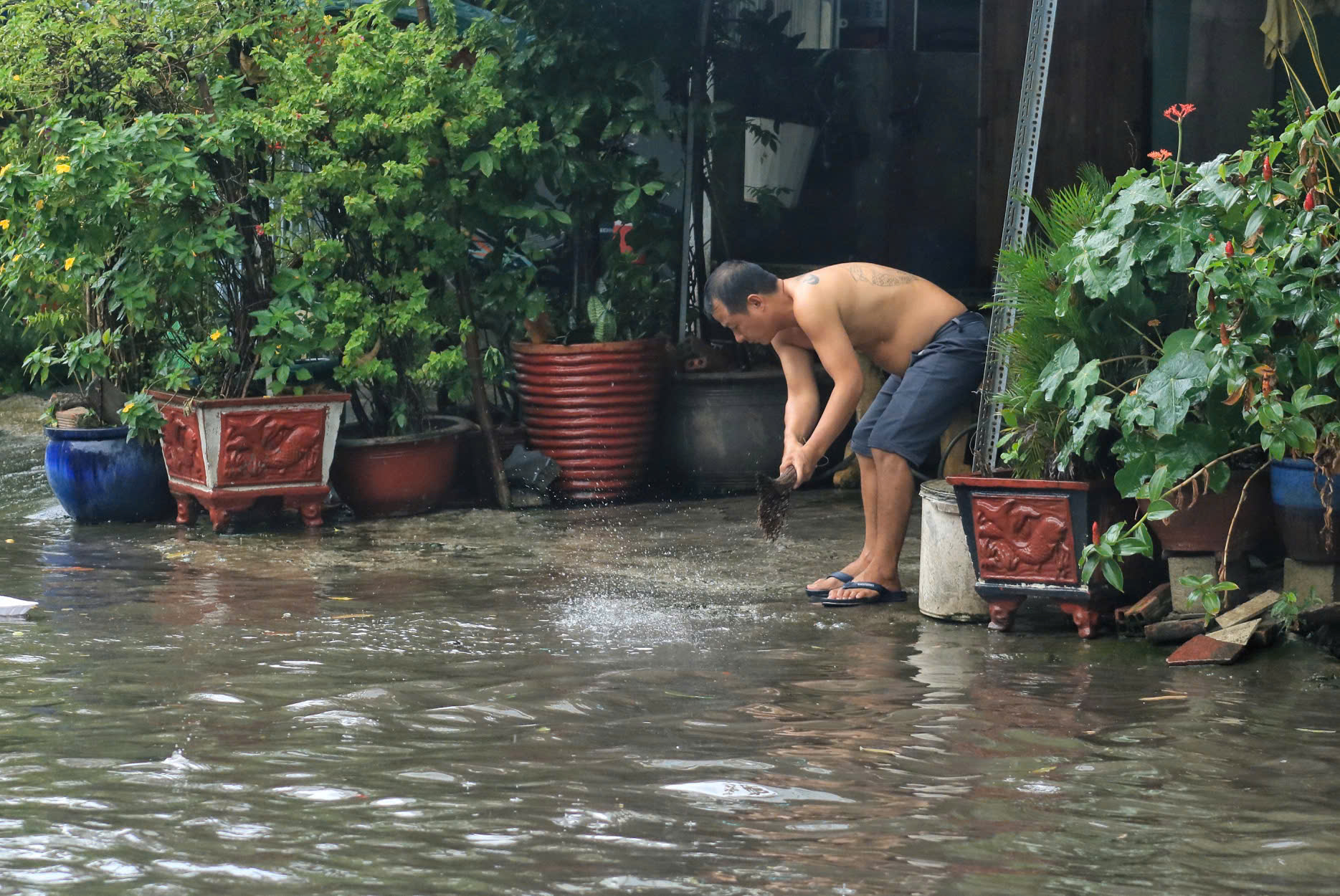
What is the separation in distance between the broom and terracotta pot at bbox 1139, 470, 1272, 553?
4.84ft

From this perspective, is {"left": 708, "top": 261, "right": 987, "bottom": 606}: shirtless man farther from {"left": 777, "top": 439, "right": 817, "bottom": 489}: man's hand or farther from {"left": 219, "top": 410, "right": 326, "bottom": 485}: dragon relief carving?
{"left": 219, "top": 410, "right": 326, "bottom": 485}: dragon relief carving

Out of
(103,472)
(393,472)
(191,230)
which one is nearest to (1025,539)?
(393,472)

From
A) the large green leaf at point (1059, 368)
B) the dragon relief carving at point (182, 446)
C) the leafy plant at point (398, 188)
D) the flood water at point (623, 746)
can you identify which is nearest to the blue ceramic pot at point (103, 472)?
the dragon relief carving at point (182, 446)

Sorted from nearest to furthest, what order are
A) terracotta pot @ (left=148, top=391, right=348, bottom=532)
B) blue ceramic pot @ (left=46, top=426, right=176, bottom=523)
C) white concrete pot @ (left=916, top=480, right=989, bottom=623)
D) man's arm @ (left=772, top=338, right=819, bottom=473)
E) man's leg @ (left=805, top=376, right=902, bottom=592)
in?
white concrete pot @ (left=916, top=480, right=989, bottom=623)
man's leg @ (left=805, top=376, right=902, bottom=592)
man's arm @ (left=772, top=338, right=819, bottom=473)
terracotta pot @ (left=148, top=391, right=348, bottom=532)
blue ceramic pot @ (left=46, top=426, right=176, bottom=523)

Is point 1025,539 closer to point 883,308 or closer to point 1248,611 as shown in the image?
point 1248,611

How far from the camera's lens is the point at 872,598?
652 centimetres

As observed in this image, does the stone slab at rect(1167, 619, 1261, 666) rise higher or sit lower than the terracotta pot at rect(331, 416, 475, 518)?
lower

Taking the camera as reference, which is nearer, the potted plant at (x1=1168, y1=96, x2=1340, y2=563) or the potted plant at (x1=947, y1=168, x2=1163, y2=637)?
the potted plant at (x1=1168, y1=96, x2=1340, y2=563)

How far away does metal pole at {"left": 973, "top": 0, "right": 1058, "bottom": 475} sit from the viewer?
617 cm

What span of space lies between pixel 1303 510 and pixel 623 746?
2.45 metres

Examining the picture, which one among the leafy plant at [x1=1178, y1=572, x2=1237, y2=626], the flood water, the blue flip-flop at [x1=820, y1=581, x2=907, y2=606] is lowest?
the flood water

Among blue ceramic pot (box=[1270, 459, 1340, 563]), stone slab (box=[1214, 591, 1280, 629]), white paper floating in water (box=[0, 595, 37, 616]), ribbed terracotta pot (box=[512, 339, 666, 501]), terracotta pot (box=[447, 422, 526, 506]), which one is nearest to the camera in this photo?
blue ceramic pot (box=[1270, 459, 1340, 563])

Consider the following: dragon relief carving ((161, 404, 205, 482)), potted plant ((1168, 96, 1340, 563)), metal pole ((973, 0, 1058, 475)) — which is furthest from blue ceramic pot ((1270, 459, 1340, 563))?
dragon relief carving ((161, 404, 205, 482))

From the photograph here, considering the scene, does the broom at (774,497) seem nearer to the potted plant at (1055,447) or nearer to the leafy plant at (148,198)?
the potted plant at (1055,447)
